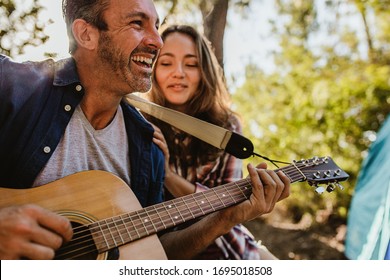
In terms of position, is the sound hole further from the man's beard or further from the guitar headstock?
the guitar headstock

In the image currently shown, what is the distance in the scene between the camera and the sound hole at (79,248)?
41.1 inches

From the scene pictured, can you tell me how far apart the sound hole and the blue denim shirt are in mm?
222

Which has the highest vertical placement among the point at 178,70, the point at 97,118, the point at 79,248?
the point at 178,70

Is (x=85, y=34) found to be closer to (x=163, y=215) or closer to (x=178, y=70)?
(x=178, y=70)

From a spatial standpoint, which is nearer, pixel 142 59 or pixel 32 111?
pixel 32 111

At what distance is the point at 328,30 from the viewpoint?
181 cm

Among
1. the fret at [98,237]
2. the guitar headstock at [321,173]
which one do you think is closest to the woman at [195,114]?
the guitar headstock at [321,173]

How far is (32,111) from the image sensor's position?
3.81 feet

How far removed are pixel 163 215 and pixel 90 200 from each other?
0.70 ft

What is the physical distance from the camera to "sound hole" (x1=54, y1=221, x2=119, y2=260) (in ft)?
3.43

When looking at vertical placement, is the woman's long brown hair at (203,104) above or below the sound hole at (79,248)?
above

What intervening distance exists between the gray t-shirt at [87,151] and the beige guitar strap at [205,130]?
0.14 metres

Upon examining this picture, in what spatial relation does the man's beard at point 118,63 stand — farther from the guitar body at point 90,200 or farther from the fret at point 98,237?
the fret at point 98,237

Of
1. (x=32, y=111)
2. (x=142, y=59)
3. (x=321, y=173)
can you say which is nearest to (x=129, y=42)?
(x=142, y=59)
